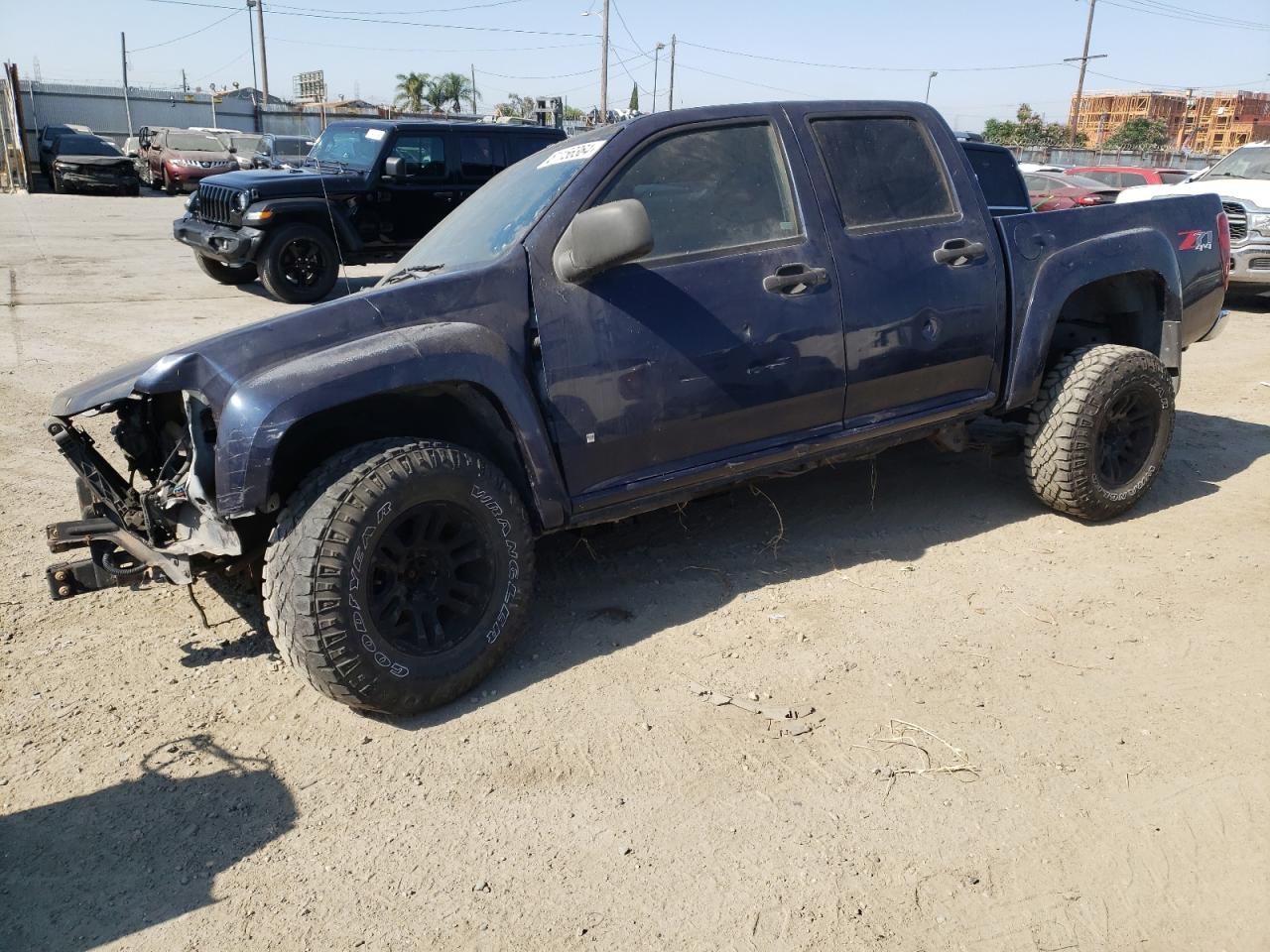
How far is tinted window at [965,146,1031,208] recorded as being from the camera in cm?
650

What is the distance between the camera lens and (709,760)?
119 inches

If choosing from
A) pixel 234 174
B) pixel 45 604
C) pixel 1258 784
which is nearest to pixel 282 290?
pixel 234 174

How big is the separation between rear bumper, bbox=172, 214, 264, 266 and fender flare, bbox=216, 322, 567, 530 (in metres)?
8.28

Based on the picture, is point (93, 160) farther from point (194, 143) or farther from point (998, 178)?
point (998, 178)

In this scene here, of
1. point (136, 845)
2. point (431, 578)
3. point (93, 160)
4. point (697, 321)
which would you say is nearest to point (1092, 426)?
point (697, 321)

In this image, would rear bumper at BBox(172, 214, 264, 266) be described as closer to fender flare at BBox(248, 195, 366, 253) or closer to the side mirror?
fender flare at BBox(248, 195, 366, 253)

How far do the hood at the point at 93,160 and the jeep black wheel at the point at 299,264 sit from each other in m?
18.3

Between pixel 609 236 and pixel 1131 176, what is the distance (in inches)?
674

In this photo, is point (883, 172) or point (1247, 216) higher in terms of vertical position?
point (883, 172)

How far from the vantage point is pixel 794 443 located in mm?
3961

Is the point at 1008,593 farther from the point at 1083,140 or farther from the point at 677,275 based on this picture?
the point at 1083,140

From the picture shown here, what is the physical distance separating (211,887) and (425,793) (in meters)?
0.61

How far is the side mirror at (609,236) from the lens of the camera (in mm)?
3209

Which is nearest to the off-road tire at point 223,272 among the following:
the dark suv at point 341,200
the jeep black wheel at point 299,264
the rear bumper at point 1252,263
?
the dark suv at point 341,200
